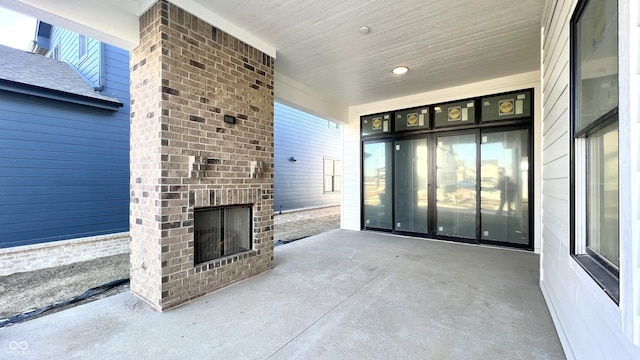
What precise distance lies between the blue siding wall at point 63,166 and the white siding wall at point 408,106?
4.58 metres

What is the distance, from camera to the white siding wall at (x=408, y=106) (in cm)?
443

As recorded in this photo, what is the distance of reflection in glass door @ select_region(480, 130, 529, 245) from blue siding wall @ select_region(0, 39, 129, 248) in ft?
21.8

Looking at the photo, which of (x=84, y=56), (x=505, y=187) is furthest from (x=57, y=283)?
(x=505, y=187)

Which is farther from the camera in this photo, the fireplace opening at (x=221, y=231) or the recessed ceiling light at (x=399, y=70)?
the recessed ceiling light at (x=399, y=70)

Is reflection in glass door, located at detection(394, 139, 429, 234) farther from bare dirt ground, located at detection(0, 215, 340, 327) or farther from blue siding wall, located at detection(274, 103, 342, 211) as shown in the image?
bare dirt ground, located at detection(0, 215, 340, 327)

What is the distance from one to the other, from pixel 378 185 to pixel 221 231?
157 inches

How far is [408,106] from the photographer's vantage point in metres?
5.64

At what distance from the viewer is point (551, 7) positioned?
242 cm

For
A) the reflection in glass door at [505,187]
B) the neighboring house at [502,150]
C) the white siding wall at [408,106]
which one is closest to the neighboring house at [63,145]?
the neighboring house at [502,150]

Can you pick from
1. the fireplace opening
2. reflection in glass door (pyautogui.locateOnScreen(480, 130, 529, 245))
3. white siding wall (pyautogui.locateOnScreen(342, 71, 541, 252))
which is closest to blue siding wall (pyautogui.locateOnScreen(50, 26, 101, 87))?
the fireplace opening

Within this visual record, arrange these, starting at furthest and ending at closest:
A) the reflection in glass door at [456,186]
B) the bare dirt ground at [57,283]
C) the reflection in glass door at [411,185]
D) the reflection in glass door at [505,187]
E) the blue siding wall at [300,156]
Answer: the blue siding wall at [300,156]
the reflection in glass door at [411,185]
the reflection in glass door at [456,186]
the reflection in glass door at [505,187]
the bare dirt ground at [57,283]

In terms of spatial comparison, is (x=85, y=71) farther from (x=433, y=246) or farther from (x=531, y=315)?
(x=531, y=315)

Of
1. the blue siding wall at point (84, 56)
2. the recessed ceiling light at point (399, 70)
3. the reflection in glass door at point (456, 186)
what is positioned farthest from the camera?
the reflection in glass door at point (456, 186)

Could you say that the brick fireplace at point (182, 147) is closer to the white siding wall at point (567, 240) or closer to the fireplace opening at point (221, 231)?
the fireplace opening at point (221, 231)
